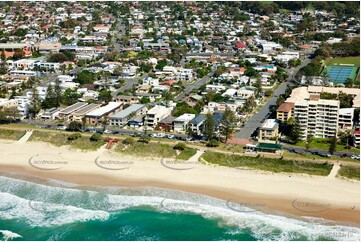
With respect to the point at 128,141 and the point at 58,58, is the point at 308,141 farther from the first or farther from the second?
the point at 58,58

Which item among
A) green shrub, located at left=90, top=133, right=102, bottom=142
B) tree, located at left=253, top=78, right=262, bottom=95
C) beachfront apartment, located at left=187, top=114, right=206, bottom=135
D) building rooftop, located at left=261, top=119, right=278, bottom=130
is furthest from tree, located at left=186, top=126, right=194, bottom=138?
tree, located at left=253, top=78, right=262, bottom=95

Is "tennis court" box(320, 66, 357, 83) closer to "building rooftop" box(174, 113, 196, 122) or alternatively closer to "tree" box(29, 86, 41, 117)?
"building rooftop" box(174, 113, 196, 122)

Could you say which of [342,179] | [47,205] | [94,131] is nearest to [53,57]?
[94,131]

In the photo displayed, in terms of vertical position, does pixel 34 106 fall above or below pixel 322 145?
above

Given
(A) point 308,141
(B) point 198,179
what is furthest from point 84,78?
(A) point 308,141

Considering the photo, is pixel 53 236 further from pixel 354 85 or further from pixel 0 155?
pixel 354 85

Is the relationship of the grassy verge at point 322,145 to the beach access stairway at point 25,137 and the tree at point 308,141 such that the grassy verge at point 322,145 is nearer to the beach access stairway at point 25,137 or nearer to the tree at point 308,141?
the tree at point 308,141
